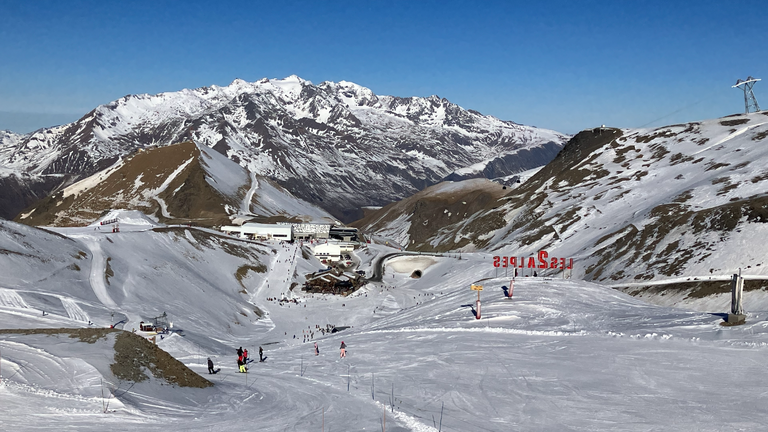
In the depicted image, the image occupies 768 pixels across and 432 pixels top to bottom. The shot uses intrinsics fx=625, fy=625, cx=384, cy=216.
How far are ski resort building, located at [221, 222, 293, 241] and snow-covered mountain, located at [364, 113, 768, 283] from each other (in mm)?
43743

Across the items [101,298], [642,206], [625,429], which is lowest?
[625,429]

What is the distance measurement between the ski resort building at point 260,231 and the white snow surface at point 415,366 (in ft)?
299

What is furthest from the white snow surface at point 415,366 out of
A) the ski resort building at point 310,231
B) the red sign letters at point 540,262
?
the ski resort building at point 310,231

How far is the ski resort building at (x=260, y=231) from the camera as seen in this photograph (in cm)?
17575

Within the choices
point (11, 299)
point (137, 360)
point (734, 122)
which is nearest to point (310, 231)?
point (734, 122)

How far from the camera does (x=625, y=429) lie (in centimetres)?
2562

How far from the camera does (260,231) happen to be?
584ft

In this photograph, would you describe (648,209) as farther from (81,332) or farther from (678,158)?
(81,332)

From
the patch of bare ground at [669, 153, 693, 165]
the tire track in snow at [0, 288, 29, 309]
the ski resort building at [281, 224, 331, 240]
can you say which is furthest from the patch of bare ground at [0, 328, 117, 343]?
the ski resort building at [281, 224, 331, 240]

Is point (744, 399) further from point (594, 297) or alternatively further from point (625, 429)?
point (594, 297)

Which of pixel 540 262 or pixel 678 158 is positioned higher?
pixel 678 158

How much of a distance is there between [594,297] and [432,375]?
34112 mm

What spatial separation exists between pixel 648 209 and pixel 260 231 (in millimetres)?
103988

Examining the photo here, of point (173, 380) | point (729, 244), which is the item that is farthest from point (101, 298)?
point (729, 244)
